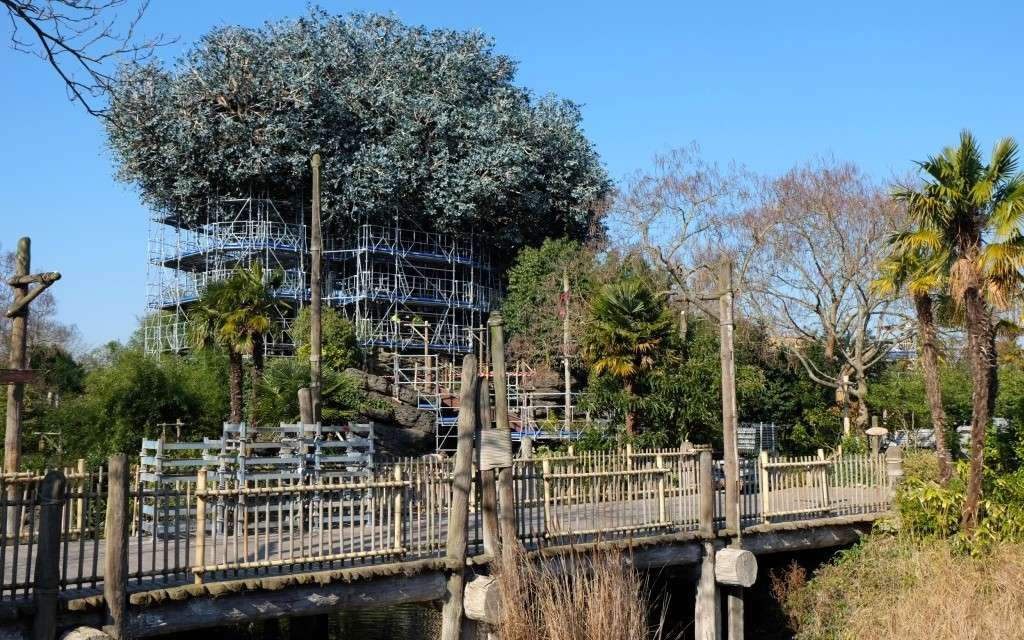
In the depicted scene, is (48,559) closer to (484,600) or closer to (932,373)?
(484,600)

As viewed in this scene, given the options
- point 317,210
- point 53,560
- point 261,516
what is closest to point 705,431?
point 317,210

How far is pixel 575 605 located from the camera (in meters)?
10.7

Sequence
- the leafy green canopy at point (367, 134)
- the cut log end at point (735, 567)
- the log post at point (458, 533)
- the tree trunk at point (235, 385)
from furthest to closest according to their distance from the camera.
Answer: the leafy green canopy at point (367, 134), the tree trunk at point (235, 385), the cut log end at point (735, 567), the log post at point (458, 533)

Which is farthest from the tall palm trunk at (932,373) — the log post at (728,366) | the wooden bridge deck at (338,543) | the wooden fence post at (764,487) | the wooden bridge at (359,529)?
the log post at (728,366)

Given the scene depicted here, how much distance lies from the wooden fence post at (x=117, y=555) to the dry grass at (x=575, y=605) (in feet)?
12.7

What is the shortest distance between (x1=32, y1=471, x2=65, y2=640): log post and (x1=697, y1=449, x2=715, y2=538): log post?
29.7 feet

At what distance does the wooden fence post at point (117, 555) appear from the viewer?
31.4 feet

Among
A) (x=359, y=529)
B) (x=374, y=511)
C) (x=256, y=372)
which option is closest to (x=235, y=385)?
(x=256, y=372)

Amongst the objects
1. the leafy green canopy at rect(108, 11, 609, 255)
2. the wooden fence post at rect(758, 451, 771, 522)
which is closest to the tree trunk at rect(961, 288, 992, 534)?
the wooden fence post at rect(758, 451, 771, 522)

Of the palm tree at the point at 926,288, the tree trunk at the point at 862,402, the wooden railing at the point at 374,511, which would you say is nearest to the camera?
the wooden railing at the point at 374,511

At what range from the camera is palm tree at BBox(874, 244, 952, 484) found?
719 inches

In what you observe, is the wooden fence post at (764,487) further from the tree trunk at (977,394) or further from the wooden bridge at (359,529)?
the tree trunk at (977,394)

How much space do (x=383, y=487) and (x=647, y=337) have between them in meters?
15.0

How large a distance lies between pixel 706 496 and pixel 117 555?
28.5 ft
